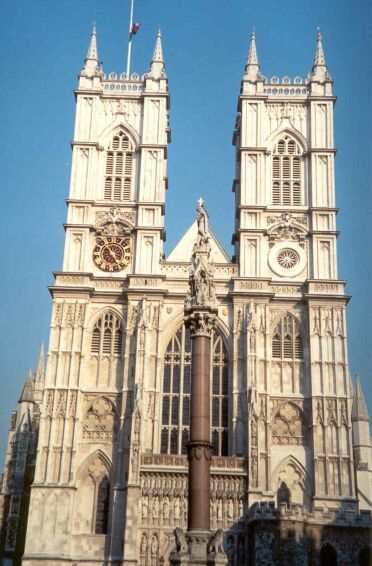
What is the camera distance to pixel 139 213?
39125 mm

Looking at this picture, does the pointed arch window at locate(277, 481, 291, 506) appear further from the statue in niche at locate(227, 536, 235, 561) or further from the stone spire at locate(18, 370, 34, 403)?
the stone spire at locate(18, 370, 34, 403)

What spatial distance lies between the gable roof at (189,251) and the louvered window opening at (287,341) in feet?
14.4

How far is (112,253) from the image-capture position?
127 feet

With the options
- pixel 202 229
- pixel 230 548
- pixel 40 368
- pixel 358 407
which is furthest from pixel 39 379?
pixel 202 229

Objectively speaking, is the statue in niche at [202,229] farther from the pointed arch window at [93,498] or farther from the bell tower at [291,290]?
the pointed arch window at [93,498]

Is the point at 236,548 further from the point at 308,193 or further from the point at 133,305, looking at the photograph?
the point at 308,193

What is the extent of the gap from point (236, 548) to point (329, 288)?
12.7 meters

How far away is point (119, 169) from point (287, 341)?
12.3 m

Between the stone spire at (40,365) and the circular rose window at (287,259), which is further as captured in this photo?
the stone spire at (40,365)

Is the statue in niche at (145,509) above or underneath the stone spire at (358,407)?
underneath

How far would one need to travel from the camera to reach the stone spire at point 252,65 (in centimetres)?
4200

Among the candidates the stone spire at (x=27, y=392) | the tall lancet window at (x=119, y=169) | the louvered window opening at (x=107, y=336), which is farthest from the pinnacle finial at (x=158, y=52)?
the stone spire at (x=27, y=392)

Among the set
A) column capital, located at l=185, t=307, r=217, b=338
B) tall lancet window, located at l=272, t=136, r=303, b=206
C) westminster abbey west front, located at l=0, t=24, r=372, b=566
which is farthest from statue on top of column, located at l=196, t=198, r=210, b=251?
tall lancet window, located at l=272, t=136, r=303, b=206

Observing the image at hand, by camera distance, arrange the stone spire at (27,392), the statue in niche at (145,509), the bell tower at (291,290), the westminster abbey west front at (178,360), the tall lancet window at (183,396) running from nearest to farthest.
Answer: the statue in niche at (145,509) → the westminster abbey west front at (178,360) → the bell tower at (291,290) → the tall lancet window at (183,396) → the stone spire at (27,392)
